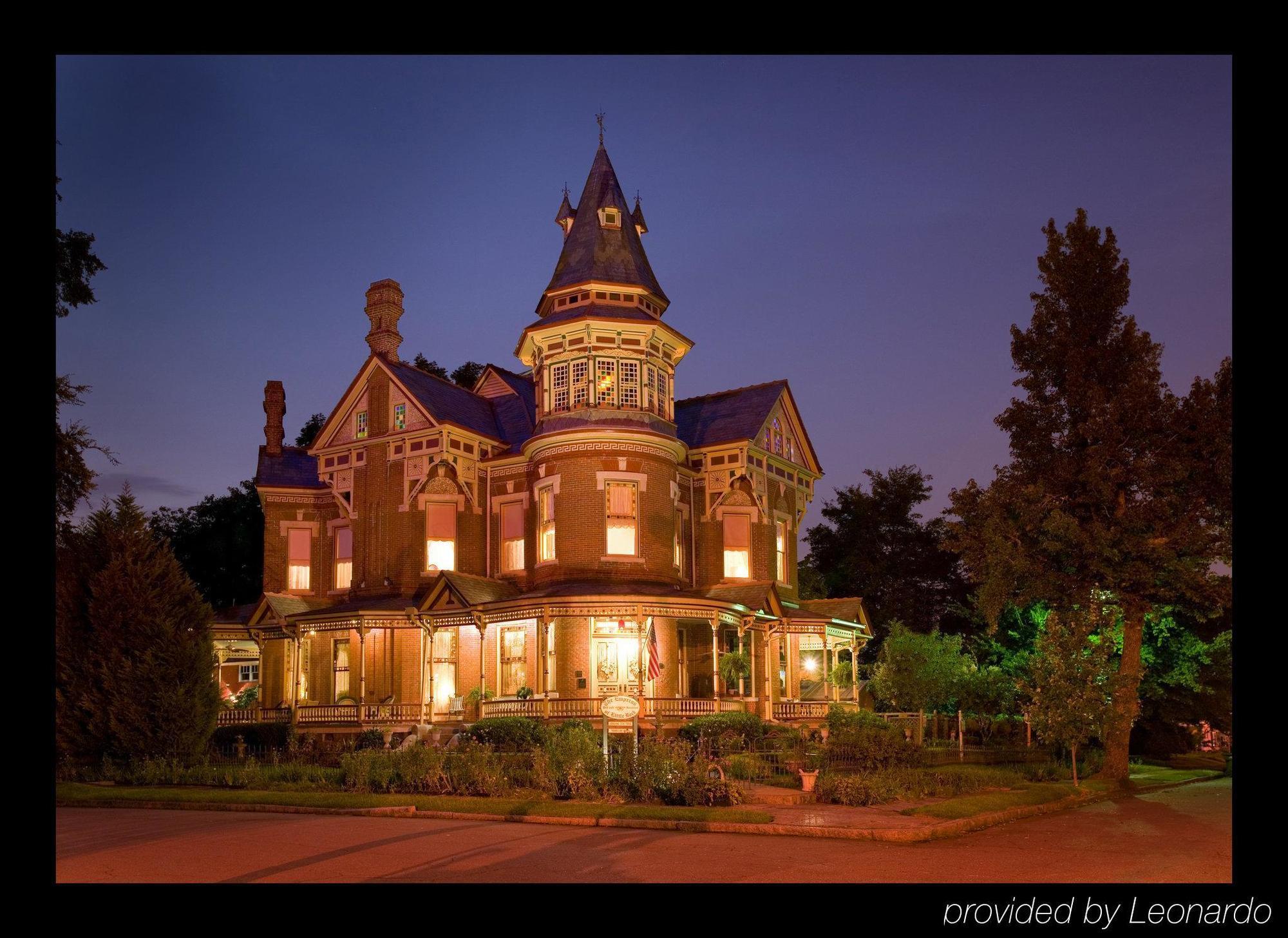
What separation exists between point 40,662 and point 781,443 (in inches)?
1427

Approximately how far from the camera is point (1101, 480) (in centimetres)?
2978

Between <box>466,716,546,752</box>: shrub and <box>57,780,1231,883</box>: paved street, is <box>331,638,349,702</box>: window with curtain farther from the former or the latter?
<box>57,780,1231,883</box>: paved street

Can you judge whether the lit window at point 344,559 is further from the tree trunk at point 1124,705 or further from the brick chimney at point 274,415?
the tree trunk at point 1124,705

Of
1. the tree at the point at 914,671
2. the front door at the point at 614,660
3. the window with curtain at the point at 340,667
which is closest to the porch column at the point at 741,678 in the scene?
the front door at the point at 614,660

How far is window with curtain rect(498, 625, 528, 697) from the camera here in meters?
35.7

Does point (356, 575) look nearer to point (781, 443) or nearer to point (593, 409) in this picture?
point (593, 409)

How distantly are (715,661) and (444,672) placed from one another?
8981 mm

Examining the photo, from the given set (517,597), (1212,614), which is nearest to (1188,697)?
(1212,614)

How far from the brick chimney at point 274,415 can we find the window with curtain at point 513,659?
14.0 m

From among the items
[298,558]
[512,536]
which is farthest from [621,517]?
[298,558]

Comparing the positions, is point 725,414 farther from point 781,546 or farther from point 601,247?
point 601,247

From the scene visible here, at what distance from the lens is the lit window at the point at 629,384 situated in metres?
37.0

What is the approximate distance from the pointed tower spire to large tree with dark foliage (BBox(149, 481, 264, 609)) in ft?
99.0

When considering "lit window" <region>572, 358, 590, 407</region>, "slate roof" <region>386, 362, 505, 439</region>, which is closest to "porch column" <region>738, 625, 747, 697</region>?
"lit window" <region>572, 358, 590, 407</region>
